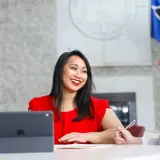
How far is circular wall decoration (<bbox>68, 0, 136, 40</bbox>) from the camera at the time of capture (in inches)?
143

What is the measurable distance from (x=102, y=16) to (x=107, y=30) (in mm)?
165

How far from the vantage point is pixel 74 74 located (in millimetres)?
1935

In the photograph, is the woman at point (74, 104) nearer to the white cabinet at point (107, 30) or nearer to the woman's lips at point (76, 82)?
the woman's lips at point (76, 82)

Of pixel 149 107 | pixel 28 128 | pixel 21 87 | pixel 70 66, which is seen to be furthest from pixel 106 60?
pixel 28 128

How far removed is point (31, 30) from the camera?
367cm

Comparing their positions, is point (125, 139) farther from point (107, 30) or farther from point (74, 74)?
point (107, 30)

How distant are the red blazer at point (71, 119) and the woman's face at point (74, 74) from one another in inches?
5.1

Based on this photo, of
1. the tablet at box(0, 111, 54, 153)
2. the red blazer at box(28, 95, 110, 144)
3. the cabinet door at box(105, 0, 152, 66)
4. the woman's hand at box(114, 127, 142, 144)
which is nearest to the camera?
the tablet at box(0, 111, 54, 153)

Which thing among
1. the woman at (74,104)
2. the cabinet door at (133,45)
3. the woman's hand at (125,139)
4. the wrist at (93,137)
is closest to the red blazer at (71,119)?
the woman at (74,104)

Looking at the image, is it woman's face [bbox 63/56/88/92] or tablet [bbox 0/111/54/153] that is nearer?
tablet [bbox 0/111/54/153]

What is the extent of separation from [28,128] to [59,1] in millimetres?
2758

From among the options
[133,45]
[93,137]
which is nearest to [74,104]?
[93,137]

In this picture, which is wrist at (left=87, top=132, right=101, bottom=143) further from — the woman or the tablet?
the tablet

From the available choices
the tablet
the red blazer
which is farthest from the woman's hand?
the tablet
